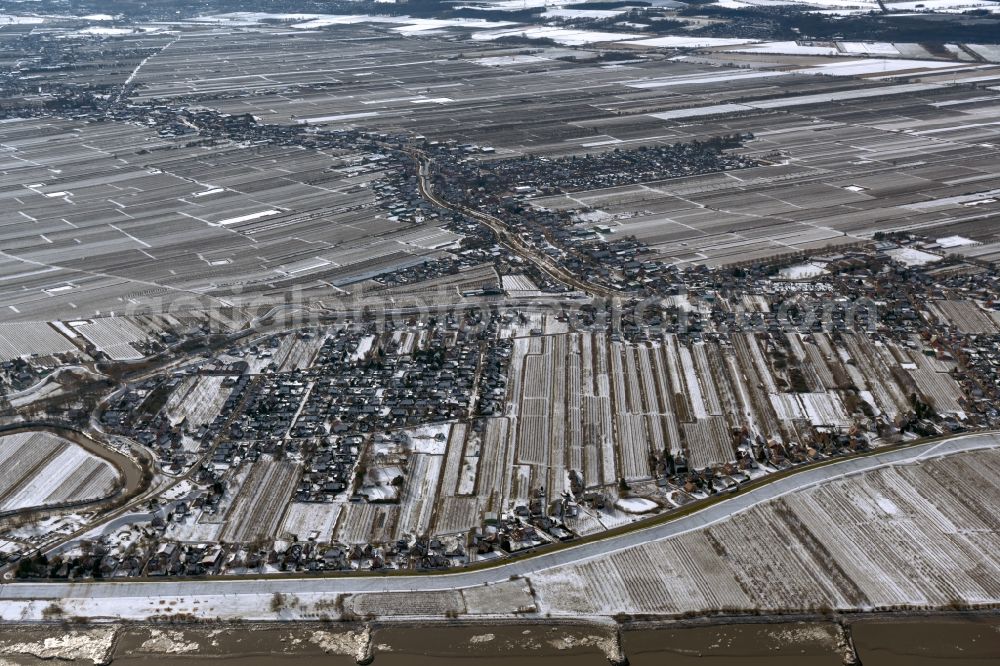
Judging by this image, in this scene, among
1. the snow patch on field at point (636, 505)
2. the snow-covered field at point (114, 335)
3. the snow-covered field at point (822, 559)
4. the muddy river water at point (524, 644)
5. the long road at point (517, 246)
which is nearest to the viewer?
the muddy river water at point (524, 644)

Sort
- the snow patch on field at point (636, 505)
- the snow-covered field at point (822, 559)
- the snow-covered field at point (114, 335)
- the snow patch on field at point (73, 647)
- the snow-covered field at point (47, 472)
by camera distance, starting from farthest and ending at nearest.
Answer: the snow-covered field at point (114, 335) → the snow-covered field at point (47, 472) → the snow patch on field at point (636, 505) → the snow-covered field at point (822, 559) → the snow patch on field at point (73, 647)

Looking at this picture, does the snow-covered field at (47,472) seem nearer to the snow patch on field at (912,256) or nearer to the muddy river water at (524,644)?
the muddy river water at (524,644)

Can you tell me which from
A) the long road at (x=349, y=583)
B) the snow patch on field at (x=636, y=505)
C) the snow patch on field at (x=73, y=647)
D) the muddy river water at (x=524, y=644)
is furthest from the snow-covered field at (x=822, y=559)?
the snow patch on field at (x=73, y=647)

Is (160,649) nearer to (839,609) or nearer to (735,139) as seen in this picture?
(839,609)

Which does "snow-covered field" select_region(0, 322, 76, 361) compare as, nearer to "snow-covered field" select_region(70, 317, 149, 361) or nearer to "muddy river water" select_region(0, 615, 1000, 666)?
A: "snow-covered field" select_region(70, 317, 149, 361)

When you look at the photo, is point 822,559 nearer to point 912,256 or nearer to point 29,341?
point 912,256

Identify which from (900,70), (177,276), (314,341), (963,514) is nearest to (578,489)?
(963,514)

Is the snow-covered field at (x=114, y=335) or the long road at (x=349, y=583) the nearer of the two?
the long road at (x=349, y=583)

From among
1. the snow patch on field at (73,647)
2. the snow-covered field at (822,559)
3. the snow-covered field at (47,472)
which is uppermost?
the snow-covered field at (47,472)
